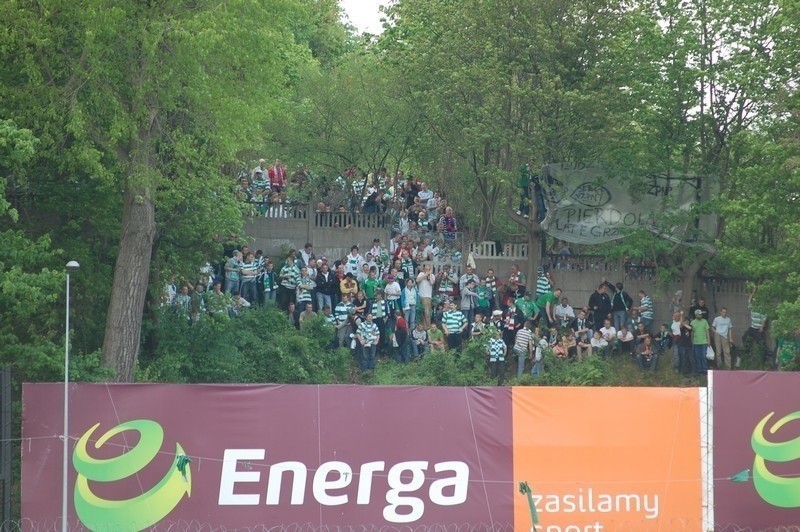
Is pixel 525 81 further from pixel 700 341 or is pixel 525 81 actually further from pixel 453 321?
pixel 700 341

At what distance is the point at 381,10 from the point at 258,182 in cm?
1118

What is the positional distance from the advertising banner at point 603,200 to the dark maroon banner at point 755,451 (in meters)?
15.4

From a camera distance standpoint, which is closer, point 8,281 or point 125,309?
point 8,281

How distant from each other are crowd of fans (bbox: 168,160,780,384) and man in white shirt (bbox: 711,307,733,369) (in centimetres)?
3

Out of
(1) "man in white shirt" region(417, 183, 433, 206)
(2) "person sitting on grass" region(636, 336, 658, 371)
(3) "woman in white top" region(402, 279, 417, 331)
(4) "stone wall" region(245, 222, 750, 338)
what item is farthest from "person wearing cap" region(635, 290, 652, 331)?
(1) "man in white shirt" region(417, 183, 433, 206)

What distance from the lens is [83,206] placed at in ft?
81.6

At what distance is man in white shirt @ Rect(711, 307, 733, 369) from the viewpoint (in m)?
30.1

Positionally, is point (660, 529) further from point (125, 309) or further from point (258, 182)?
point (258, 182)

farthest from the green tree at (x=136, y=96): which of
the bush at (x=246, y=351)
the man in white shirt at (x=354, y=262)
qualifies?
the man in white shirt at (x=354, y=262)

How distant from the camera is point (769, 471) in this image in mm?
17484

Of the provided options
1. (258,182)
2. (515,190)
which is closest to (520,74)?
(515,190)

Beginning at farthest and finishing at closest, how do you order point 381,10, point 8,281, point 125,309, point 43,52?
point 381,10, point 125,309, point 43,52, point 8,281

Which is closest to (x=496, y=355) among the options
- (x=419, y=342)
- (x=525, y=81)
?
(x=419, y=342)

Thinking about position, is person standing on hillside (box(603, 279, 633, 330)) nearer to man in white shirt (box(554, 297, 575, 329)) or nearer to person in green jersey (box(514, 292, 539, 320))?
man in white shirt (box(554, 297, 575, 329))
